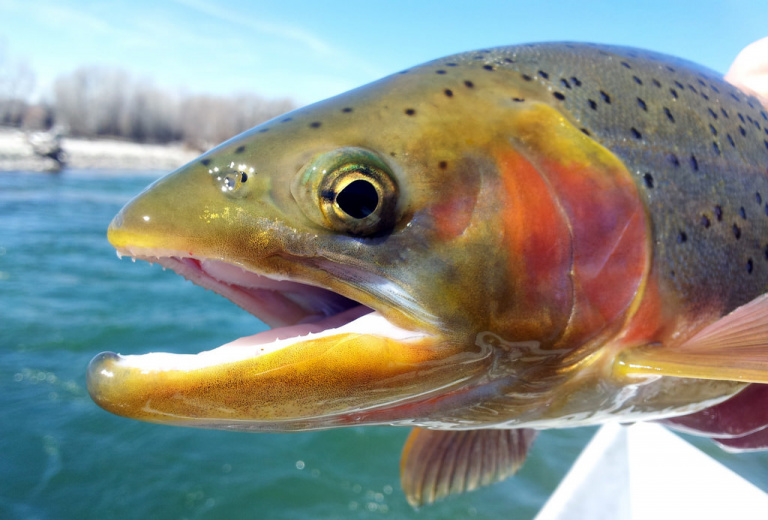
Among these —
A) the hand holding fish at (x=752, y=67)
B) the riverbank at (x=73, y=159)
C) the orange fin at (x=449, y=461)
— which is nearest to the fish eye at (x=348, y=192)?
the orange fin at (x=449, y=461)

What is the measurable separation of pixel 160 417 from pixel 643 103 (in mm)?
1636

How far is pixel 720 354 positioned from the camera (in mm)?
1465

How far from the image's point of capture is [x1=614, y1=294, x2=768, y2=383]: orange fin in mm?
1411

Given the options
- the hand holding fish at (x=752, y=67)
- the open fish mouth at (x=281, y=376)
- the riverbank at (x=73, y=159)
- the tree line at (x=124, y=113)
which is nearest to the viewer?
the open fish mouth at (x=281, y=376)

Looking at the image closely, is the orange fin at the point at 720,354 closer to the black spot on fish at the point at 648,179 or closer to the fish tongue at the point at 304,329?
the black spot on fish at the point at 648,179

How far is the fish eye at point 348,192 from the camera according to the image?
123 centimetres

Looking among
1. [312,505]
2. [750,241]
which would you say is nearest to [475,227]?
[750,241]

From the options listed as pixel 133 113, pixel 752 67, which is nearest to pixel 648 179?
pixel 752 67

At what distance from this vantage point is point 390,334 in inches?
49.9

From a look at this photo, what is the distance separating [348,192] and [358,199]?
29mm

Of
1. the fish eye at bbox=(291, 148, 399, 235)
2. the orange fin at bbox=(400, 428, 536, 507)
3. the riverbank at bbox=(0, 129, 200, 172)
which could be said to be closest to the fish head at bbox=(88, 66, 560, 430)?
the fish eye at bbox=(291, 148, 399, 235)

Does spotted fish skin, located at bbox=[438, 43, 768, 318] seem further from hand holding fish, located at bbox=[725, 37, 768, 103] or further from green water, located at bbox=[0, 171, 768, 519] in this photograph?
green water, located at bbox=[0, 171, 768, 519]

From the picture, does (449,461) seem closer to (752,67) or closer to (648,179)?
(648,179)

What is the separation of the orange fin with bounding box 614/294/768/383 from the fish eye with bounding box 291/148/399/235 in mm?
827
